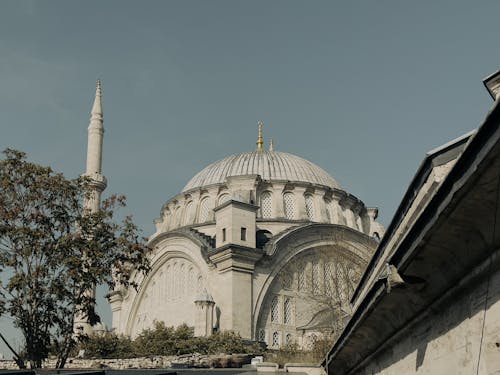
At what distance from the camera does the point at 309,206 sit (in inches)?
1817

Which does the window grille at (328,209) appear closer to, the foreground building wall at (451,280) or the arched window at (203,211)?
the arched window at (203,211)

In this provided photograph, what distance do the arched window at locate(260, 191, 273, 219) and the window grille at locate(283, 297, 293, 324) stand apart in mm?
6637

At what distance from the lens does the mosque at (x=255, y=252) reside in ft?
121

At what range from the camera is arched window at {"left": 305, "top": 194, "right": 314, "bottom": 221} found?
148 ft

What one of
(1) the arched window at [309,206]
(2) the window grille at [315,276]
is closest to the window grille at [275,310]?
(2) the window grille at [315,276]

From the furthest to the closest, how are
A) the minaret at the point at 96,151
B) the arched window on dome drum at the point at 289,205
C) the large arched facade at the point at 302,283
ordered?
the arched window on dome drum at the point at 289,205 < the minaret at the point at 96,151 < the large arched facade at the point at 302,283

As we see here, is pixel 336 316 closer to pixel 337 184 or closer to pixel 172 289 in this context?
pixel 172 289

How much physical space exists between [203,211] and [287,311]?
10.8 m

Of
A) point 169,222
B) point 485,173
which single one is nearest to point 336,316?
point 169,222

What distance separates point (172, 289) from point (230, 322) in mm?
9220

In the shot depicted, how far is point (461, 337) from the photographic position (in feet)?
15.4

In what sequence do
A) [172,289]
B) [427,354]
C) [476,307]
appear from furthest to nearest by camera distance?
[172,289]
[427,354]
[476,307]

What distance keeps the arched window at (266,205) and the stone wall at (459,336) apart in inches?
1480

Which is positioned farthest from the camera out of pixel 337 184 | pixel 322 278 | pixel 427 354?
pixel 337 184
